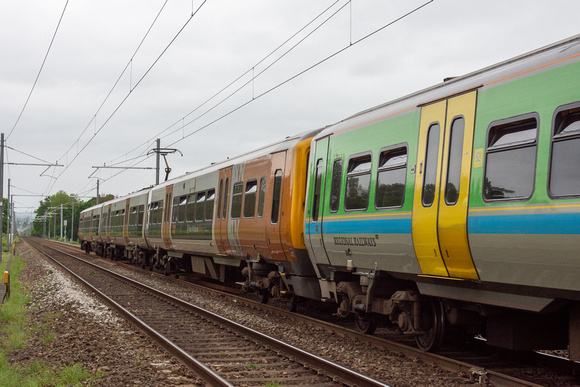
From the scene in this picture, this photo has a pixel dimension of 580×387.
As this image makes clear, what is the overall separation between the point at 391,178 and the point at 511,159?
89.5 inches

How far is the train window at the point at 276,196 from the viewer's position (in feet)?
41.0

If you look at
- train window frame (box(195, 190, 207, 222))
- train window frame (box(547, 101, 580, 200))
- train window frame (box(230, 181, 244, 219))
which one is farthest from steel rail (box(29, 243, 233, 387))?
train window frame (box(195, 190, 207, 222))

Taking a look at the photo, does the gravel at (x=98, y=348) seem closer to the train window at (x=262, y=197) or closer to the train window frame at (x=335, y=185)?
the train window frame at (x=335, y=185)

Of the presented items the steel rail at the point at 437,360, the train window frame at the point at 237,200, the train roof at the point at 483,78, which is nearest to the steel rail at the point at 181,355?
the steel rail at the point at 437,360

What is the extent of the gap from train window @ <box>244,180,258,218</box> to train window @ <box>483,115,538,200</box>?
7.61m

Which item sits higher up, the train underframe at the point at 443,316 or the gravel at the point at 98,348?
the train underframe at the point at 443,316

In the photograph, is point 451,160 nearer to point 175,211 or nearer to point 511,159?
point 511,159

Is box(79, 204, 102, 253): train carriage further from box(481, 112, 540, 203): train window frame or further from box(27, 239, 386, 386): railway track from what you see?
box(481, 112, 540, 203): train window frame

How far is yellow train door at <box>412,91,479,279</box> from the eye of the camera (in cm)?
701

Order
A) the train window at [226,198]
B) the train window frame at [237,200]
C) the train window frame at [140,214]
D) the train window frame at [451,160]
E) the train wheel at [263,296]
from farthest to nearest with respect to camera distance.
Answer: the train window frame at [140,214] → the train window at [226,198] → the train window frame at [237,200] → the train wheel at [263,296] → the train window frame at [451,160]

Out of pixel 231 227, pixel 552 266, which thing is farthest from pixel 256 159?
pixel 552 266

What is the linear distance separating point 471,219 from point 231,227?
8.94 meters

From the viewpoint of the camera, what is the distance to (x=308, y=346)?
374 inches

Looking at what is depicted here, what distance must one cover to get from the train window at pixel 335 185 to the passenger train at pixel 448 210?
3cm
